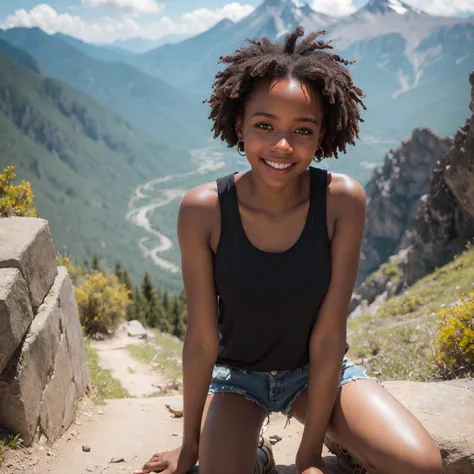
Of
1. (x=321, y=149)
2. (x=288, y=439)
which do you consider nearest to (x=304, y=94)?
(x=321, y=149)

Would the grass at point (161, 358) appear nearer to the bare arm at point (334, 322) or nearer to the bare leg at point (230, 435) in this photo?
the bare leg at point (230, 435)

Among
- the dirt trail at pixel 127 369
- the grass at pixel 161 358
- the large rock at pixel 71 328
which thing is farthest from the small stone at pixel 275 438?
the grass at pixel 161 358

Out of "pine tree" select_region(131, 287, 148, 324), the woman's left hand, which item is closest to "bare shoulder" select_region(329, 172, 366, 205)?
the woman's left hand

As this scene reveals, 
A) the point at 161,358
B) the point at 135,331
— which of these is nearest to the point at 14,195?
the point at 161,358

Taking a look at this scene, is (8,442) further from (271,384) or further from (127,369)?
(127,369)

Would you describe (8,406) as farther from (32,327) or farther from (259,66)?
(259,66)

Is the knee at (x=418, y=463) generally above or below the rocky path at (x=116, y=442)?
above

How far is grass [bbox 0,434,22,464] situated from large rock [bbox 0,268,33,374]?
633 mm

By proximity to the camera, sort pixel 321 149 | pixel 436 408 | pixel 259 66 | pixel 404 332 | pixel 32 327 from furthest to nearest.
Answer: pixel 404 332
pixel 32 327
pixel 436 408
pixel 321 149
pixel 259 66

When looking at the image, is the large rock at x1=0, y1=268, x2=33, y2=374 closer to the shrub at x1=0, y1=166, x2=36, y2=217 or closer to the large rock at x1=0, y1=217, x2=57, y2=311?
the large rock at x1=0, y1=217, x2=57, y2=311

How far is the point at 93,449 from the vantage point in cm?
570

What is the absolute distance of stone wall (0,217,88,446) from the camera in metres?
4.93

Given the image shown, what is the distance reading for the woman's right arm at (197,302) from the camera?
397 centimetres

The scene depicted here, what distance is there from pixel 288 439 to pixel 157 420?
1.79m
